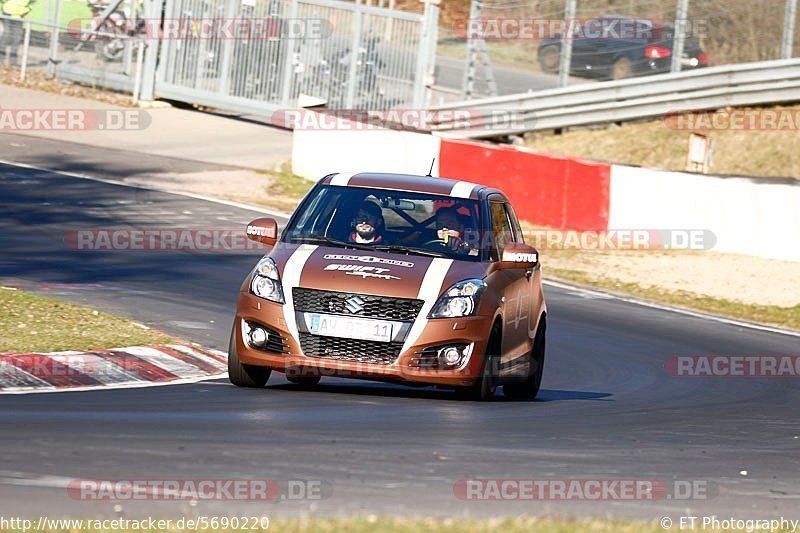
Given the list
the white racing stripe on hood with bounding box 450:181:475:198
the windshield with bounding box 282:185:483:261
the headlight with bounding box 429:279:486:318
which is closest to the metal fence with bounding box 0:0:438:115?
the white racing stripe on hood with bounding box 450:181:475:198

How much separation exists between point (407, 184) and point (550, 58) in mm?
17670

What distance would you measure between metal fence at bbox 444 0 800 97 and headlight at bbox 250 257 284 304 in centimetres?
1754

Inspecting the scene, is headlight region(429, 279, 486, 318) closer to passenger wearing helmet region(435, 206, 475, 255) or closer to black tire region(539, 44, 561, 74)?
passenger wearing helmet region(435, 206, 475, 255)

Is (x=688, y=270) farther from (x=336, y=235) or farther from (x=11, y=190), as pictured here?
(x=336, y=235)

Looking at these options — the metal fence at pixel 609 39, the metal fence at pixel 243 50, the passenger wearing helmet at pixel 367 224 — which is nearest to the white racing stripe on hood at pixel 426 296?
the passenger wearing helmet at pixel 367 224

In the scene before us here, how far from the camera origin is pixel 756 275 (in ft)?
68.6

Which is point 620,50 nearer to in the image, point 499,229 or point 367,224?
point 499,229

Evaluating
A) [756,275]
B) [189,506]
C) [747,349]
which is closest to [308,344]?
[189,506]

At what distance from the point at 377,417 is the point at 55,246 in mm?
9904

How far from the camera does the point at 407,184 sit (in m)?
11.1

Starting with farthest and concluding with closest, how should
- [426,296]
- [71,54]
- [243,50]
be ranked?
[71,54]
[243,50]
[426,296]

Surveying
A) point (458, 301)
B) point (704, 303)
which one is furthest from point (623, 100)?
A: point (458, 301)

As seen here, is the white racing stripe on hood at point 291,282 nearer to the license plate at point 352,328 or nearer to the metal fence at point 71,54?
the license plate at point 352,328

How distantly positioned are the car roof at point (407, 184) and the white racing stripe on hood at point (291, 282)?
1.11 metres
